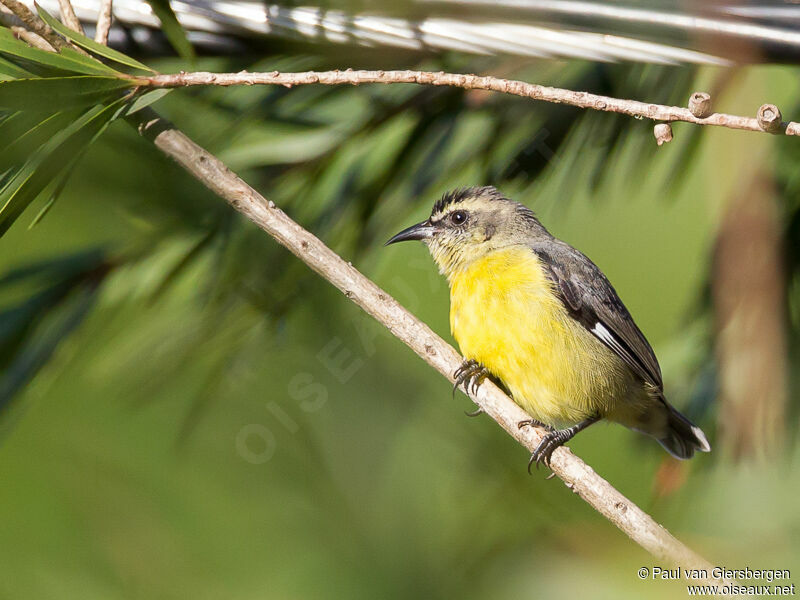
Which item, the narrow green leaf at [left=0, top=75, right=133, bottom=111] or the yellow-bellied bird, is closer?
the narrow green leaf at [left=0, top=75, right=133, bottom=111]

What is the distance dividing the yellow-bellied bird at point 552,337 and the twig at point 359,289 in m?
0.59

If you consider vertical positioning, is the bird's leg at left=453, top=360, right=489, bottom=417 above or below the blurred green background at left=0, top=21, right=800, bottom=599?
below

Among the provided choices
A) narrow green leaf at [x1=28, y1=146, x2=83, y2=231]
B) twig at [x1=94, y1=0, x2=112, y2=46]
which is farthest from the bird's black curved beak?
narrow green leaf at [x1=28, y1=146, x2=83, y2=231]

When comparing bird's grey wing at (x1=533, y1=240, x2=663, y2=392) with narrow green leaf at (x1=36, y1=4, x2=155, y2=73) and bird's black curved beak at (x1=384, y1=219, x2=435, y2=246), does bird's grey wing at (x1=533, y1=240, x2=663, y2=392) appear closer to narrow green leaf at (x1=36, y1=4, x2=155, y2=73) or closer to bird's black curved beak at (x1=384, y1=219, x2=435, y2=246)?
bird's black curved beak at (x1=384, y1=219, x2=435, y2=246)

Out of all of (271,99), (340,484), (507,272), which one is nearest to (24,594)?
(340,484)

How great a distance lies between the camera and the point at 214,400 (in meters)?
1.13

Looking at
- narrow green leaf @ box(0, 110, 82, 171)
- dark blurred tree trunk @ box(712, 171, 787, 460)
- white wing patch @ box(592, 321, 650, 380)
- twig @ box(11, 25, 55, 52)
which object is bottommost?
white wing patch @ box(592, 321, 650, 380)

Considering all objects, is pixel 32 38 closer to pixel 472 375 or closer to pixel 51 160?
pixel 51 160

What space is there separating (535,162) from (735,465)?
0.54 metres

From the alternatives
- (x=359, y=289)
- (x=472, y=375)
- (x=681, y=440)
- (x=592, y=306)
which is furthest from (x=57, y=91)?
(x=592, y=306)

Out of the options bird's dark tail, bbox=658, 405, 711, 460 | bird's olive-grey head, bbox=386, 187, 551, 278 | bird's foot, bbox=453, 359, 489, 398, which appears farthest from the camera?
bird's olive-grey head, bbox=386, 187, 551, 278

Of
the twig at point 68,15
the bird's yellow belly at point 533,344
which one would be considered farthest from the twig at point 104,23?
the bird's yellow belly at point 533,344

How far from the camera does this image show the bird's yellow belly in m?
1.90

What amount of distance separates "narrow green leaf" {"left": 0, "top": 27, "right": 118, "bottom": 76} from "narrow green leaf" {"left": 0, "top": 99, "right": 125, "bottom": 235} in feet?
0.15
